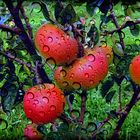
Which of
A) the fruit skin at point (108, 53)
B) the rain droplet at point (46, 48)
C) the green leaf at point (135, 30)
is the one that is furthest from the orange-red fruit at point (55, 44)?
the green leaf at point (135, 30)

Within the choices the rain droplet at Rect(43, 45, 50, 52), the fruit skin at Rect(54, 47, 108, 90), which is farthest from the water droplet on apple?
the rain droplet at Rect(43, 45, 50, 52)

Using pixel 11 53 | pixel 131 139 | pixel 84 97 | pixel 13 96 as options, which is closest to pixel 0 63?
pixel 11 53

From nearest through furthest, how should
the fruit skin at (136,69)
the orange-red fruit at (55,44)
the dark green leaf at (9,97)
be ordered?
the orange-red fruit at (55,44)
the fruit skin at (136,69)
the dark green leaf at (9,97)

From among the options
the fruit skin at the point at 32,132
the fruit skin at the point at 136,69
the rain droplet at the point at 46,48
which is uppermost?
the rain droplet at the point at 46,48

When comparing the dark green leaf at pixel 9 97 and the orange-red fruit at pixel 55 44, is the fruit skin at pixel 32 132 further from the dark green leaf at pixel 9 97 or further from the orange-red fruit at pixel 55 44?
the orange-red fruit at pixel 55 44

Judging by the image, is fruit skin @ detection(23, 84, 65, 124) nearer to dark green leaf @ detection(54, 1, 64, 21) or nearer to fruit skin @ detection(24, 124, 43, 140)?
dark green leaf @ detection(54, 1, 64, 21)
